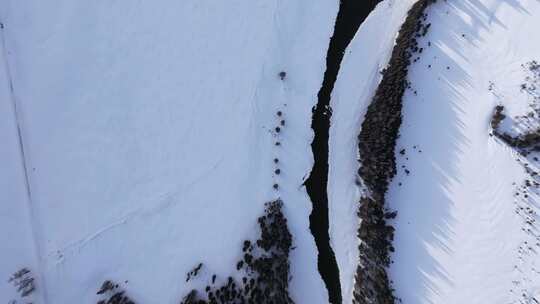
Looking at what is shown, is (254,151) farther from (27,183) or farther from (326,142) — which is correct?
(27,183)

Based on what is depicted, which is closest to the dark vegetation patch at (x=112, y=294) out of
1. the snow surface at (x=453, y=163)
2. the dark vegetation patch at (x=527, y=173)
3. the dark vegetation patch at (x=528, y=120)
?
the snow surface at (x=453, y=163)

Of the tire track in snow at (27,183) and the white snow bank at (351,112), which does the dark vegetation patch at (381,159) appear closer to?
the white snow bank at (351,112)

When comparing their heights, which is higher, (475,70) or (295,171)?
(475,70)

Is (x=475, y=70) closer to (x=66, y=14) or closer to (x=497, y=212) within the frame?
(x=497, y=212)

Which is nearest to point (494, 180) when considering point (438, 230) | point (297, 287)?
point (438, 230)

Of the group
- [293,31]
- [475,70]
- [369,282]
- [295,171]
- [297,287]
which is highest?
[475,70]

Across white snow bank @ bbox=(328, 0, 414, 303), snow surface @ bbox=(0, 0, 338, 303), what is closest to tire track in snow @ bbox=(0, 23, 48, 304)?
snow surface @ bbox=(0, 0, 338, 303)
